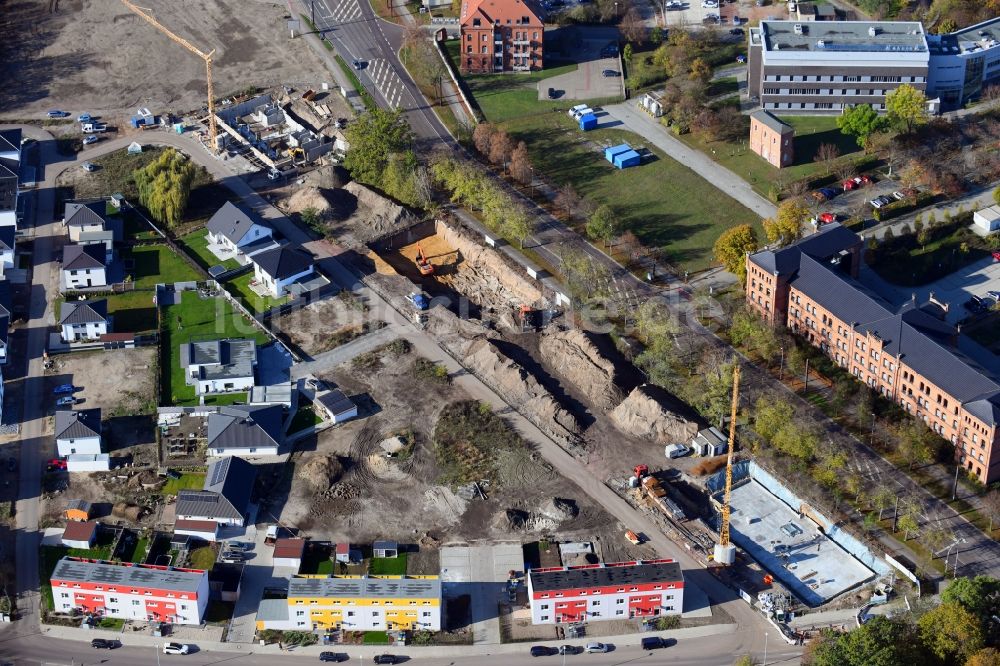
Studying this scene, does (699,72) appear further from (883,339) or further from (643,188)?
(883,339)

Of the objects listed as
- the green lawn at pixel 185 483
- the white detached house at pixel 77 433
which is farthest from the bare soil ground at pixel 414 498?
the white detached house at pixel 77 433

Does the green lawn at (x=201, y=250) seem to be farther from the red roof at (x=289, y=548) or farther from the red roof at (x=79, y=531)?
the red roof at (x=289, y=548)

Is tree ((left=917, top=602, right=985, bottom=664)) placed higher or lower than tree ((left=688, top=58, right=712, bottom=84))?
lower

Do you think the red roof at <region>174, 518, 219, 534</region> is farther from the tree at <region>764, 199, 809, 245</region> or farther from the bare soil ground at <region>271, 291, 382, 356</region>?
the tree at <region>764, 199, 809, 245</region>

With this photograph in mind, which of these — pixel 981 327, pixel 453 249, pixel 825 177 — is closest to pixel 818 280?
pixel 981 327

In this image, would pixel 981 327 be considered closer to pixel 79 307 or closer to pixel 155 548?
pixel 155 548

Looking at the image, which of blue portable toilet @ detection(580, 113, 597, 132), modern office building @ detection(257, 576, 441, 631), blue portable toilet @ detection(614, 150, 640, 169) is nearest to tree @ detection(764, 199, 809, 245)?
blue portable toilet @ detection(614, 150, 640, 169)
